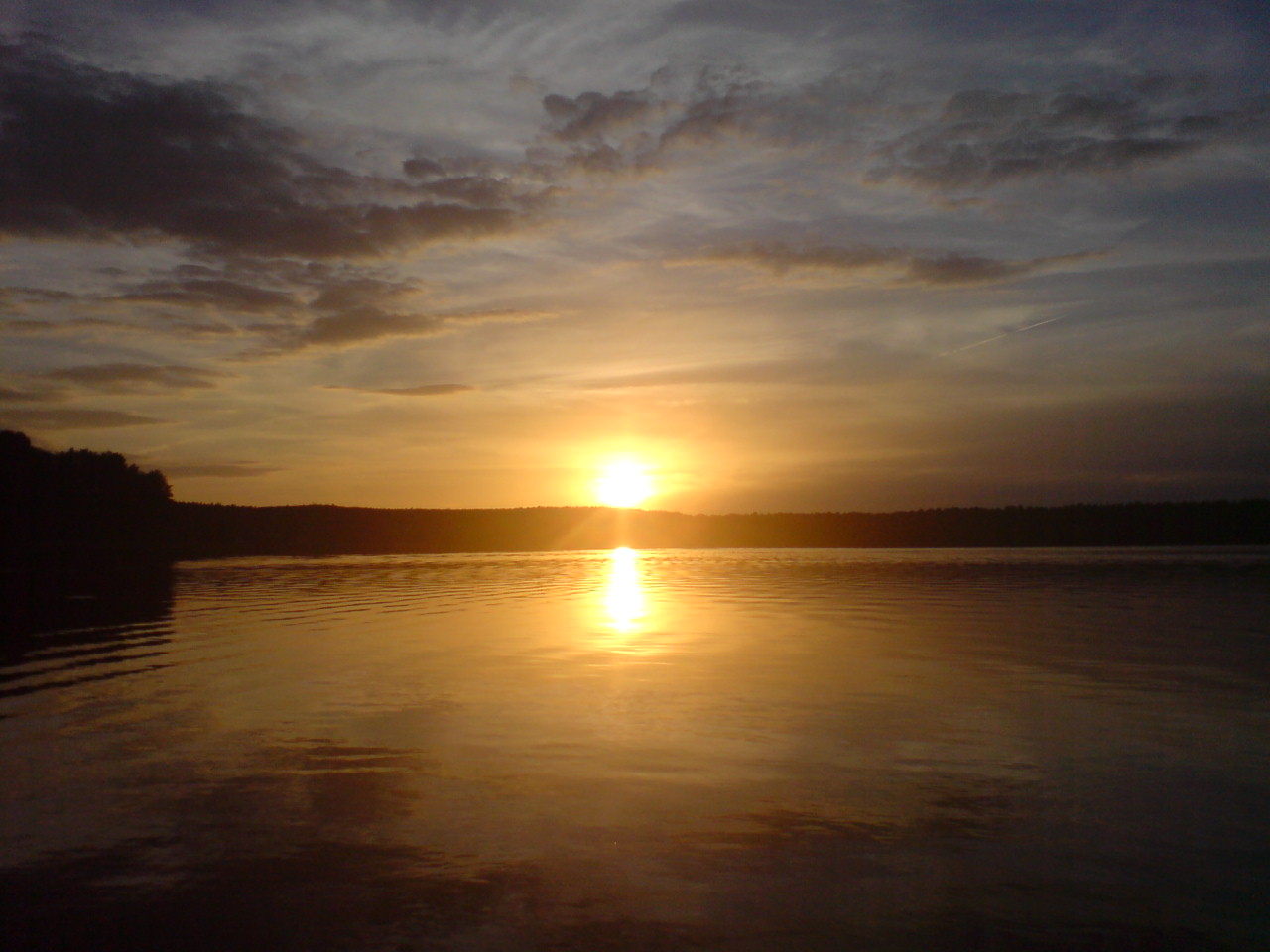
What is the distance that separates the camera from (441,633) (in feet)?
85.2

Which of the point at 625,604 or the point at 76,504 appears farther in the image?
the point at 76,504

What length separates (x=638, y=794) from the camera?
1049cm

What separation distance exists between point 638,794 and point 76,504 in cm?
11274

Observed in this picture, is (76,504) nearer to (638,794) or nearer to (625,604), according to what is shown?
(625,604)

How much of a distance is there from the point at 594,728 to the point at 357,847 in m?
5.50

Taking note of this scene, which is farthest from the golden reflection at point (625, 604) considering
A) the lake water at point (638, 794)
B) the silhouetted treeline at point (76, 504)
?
the silhouetted treeline at point (76, 504)

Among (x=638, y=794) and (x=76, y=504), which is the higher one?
(x=76, y=504)

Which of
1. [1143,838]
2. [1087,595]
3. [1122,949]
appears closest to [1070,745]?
[1143,838]

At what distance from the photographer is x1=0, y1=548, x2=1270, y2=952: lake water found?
7227mm

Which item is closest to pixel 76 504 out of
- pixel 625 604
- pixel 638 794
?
pixel 625 604

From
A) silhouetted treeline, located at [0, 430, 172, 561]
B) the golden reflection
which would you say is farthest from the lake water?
silhouetted treeline, located at [0, 430, 172, 561]

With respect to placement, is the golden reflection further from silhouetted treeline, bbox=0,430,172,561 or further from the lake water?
silhouetted treeline, bbox=0,430,172,561

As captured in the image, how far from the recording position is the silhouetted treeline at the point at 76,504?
95375 millimetres

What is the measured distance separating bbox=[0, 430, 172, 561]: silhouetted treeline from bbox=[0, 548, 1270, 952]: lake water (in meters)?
87.0
